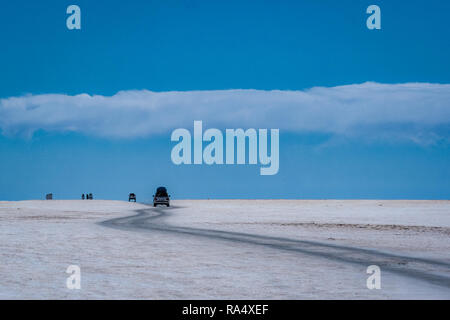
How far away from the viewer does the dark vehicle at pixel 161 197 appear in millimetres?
79688

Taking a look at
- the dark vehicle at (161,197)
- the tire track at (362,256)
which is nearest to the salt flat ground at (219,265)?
A: the tire track at (362,256)

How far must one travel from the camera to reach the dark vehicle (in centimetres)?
7969

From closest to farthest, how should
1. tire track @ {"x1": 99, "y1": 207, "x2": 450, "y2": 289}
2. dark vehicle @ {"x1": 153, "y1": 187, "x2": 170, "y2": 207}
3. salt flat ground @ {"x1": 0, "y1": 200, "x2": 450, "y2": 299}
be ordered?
salt flat ground @ {"x1": 0, "y1": 200, "x2": 450, "y2": 299}, tire track @ {"x1": 99, "y1": 207, "x2": 450, "y2": 289}, dark vehicle @ {"x1": 153, "y1": 187, "x2": 170, "y2": 207}

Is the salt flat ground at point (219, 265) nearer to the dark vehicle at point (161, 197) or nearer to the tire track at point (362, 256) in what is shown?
the tire track at point (362, 256)

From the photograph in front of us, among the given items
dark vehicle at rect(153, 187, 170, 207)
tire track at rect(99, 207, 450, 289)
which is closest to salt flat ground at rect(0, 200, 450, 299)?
tire track at rect(99, 207, 450, 289)

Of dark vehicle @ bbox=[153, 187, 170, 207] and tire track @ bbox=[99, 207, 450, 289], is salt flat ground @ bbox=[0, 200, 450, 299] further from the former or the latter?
dark vehicle @ bbox=[153, 187, 170, 207]

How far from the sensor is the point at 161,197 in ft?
264

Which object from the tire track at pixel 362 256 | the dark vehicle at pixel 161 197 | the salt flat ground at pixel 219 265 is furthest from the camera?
the dark vehicle at pixel 161 197

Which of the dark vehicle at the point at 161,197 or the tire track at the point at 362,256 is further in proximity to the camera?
the dark vehicle at the point at 161,197

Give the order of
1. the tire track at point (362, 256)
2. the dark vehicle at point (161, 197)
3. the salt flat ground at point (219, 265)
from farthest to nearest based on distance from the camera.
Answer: the dark vehicle at point (161, 197) → the tire track at point (362, 256) → the salt flat ground at point (219, 265)

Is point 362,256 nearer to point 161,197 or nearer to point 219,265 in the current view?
point 219,265

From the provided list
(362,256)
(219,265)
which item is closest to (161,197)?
(362,256)

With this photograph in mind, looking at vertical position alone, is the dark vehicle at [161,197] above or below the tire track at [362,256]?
above

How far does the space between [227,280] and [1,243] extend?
1196cm
